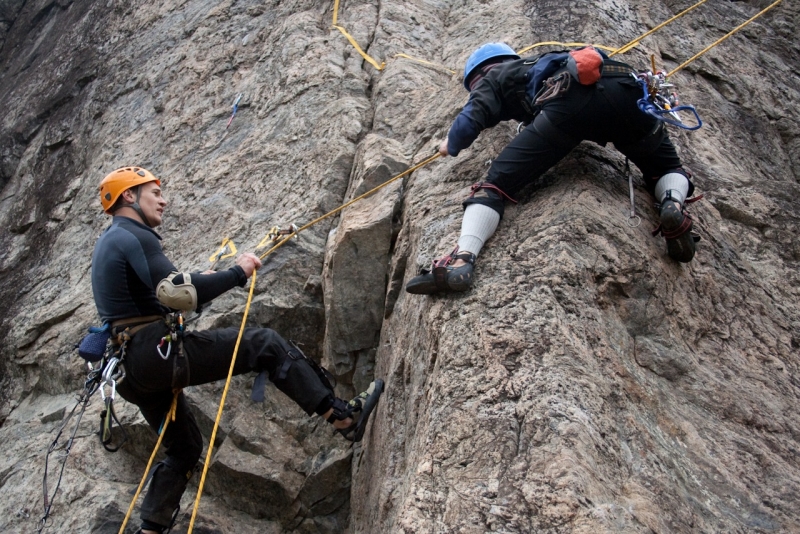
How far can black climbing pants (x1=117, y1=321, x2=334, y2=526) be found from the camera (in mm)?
4801

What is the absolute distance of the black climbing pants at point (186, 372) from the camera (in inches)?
189

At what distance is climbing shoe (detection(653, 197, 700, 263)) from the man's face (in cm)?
350

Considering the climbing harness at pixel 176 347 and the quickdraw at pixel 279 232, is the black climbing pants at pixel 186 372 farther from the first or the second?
the quickdraw at pixel 279 232

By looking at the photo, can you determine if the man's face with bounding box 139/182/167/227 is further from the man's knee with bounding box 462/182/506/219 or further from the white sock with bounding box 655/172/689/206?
the white sock with bounding box 655/172/689/206

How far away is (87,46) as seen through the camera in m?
11.6

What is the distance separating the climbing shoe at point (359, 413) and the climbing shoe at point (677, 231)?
2.24 m

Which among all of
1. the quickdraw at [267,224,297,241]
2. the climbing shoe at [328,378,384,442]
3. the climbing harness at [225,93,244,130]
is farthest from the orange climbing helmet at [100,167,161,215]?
the climbing harness at [225,93,244,130]

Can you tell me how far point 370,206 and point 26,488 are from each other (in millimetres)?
3743

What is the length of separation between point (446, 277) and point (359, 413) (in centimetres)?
132

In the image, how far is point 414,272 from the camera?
527cm

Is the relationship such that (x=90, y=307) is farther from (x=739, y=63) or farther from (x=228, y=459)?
(x=739, y=63)

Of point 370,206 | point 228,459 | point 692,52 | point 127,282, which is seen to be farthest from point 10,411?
point 692,52

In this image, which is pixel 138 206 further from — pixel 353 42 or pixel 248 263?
pixel 353 42

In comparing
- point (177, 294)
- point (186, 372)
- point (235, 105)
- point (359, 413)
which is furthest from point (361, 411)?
point (235, 105)
